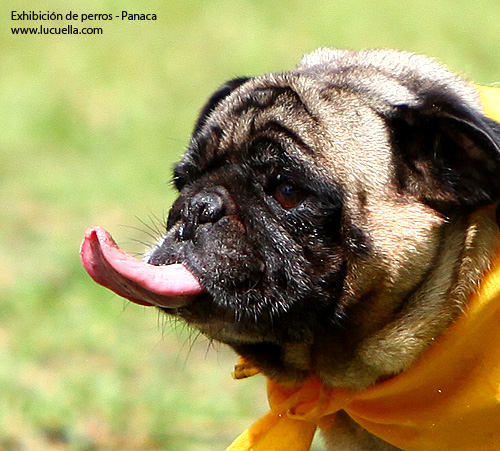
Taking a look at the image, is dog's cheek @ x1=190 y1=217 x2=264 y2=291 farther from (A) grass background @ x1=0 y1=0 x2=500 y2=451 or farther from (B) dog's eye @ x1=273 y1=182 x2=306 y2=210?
(A) grass background @ x1=0 y1=0 x2=500 y2=451

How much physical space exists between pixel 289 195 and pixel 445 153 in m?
0.57

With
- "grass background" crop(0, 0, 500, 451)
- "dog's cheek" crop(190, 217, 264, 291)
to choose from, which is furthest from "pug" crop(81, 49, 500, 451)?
"grass background" crop(0, 0, 500, 451)

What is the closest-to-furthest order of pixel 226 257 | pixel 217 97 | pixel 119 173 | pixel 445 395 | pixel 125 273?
pixel 125 273 < pixel 226 257 < pixel 445 395 < pixel 217 97 < pixel 119 173

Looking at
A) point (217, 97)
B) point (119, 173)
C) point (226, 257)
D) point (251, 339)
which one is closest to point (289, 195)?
point (226, 257)

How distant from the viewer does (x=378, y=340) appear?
3.54 meters

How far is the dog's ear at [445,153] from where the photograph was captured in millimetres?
3371

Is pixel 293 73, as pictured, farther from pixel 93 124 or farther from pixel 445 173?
pixel 93 124

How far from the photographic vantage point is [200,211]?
3.50 meters

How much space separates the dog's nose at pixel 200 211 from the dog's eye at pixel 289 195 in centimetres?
20

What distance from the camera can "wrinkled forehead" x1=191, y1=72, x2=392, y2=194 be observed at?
346 cm

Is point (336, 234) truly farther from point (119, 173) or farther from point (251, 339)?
point (119, 173)

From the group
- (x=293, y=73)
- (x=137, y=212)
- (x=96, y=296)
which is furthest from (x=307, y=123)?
(x=137, y=212)

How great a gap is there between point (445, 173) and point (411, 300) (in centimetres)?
46

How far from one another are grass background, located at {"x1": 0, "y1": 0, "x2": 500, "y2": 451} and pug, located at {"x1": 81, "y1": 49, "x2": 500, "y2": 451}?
54cm
